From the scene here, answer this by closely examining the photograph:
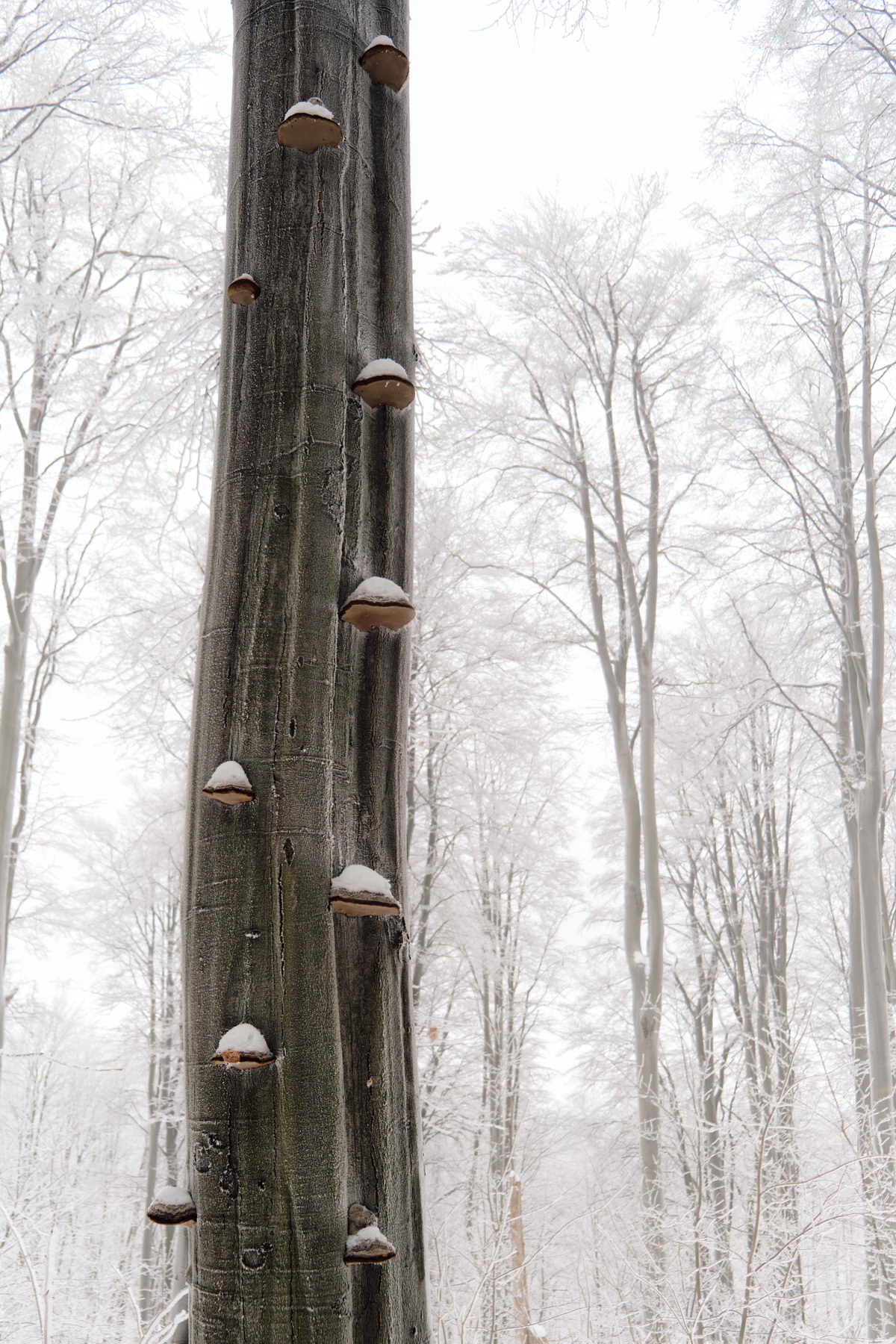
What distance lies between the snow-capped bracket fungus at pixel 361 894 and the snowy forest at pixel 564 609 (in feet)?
7.27

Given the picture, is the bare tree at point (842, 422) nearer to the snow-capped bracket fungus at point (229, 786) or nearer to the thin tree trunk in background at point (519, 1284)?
the thin tree trunk in background at point (519, 1284)

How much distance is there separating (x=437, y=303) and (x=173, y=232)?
2.63 m

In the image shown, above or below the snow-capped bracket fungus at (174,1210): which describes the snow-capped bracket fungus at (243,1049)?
above

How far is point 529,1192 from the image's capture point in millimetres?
10633

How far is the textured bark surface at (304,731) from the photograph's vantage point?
1303 millimetres

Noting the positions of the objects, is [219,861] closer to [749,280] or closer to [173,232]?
[173,232]

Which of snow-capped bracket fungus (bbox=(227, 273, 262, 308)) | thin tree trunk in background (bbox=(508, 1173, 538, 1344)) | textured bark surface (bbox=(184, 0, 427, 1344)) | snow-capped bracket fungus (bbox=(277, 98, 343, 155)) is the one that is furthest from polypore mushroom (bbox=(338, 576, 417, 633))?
thin tree trunk in background (bbox=(508, 1173, 538, 1344))

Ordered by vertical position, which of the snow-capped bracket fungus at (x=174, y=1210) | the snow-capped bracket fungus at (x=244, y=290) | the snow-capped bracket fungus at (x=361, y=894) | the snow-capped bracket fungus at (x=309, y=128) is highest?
the snow-capped bracket fungus at (x=309, y=128)

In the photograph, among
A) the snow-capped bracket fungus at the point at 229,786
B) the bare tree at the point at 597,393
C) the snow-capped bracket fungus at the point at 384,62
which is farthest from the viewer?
the bare tree at the point at 597,393

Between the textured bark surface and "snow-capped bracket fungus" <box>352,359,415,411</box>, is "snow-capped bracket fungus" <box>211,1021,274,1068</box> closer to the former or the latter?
the textured bark surface

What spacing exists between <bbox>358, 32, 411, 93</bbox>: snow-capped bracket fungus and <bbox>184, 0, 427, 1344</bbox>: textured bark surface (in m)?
0.03

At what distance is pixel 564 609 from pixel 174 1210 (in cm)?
1031

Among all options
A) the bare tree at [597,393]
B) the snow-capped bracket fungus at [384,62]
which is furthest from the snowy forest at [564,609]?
the snow-capped bracket fungus at [384,62]

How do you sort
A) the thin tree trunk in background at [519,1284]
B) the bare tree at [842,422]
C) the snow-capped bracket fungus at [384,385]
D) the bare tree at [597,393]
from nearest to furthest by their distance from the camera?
1. the snow-capped bracket fungus at [384,385]
2. the thin tree trunk in background at [519,1284]
3. the bare tree at [842,422]
4. the bare tree at [597,393]
